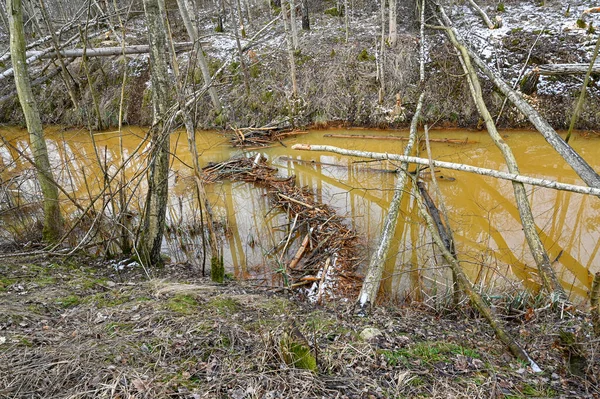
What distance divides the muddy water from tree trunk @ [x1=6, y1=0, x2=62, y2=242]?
41 centimetres

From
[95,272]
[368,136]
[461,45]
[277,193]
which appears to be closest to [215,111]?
[368,136]

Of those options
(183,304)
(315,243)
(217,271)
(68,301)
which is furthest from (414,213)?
(68,301)

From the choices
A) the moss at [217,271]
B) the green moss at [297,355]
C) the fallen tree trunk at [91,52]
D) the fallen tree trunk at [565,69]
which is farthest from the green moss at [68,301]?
the fallen tree trunk at [565,69]

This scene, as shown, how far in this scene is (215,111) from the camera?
14.4 meters

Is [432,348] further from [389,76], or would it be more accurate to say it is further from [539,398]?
Result: [389,76]

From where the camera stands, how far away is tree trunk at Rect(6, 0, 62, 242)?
496cm

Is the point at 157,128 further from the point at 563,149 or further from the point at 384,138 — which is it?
the point at 384,138

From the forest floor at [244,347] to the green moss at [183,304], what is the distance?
0.07 ft

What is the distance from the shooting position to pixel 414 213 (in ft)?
25.6

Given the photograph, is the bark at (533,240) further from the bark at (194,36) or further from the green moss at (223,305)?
the bark at (194,36)

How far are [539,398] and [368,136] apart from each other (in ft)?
32.9

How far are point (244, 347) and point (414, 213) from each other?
18.7ft

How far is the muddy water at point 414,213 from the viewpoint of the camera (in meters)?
5.89

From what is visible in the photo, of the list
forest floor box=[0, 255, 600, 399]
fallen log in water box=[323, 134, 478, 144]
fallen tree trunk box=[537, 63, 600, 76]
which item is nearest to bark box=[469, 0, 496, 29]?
fallen tree trunk box=[537, 63, 600, 76]
